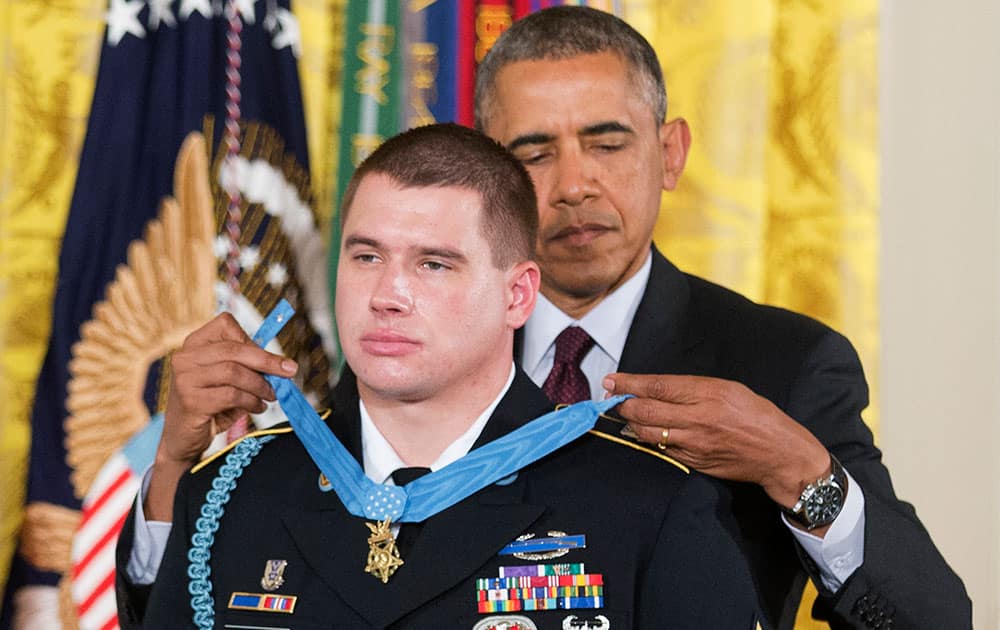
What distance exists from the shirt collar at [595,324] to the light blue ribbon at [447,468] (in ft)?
1.59

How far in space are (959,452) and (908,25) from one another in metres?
0.93

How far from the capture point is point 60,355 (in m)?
2.75

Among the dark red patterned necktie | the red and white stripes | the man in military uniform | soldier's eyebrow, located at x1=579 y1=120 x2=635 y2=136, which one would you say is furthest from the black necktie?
the red and white stripes

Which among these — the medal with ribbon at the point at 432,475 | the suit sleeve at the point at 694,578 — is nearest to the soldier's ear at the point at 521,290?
the medal with ribbon at the point at 432,475

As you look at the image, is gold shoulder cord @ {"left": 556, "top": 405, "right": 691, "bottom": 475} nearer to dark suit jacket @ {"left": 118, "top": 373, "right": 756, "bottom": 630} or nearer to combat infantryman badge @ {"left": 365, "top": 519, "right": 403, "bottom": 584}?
dark suit jacket @ {"left": 118, "top": 373, "right": 756, "bottom": 630}

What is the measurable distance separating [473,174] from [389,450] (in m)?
0.37

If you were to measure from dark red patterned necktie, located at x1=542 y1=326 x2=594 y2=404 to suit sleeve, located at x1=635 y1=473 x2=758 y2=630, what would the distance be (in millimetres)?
515

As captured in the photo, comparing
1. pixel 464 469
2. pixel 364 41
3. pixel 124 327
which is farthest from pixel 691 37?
pixel 464 469

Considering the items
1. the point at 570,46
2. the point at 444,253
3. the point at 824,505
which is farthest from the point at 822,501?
the point at 570,46

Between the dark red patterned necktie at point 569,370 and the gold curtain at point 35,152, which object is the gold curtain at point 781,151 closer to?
the dark red patterned necktie at point 569,370

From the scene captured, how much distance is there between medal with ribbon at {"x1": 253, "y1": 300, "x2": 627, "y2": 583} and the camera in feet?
5.57

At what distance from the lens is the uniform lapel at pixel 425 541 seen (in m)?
1.67

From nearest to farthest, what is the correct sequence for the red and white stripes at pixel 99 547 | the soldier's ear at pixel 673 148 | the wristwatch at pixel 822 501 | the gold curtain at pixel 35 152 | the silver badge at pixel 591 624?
the silver badge at pixel 591 624 → the wristwatch at pixel 822 501 → the soldier's ear at pixel 673 148 → the red and white stripes at pixel 99 547 → the gold curtain at pixel 35 152

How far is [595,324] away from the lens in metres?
2.30
